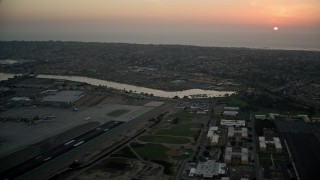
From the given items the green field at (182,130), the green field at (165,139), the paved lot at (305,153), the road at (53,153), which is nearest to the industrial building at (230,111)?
the green field at (182,130)

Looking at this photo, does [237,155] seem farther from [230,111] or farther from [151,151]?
[230,111]

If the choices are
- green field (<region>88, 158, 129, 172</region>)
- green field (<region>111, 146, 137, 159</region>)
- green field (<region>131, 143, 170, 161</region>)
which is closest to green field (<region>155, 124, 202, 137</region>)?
green field (<region>131, 143, 170, 161</region>)

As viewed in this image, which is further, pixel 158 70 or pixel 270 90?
pixel 158 70

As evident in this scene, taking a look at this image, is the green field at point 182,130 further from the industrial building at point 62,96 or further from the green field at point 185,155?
the industrial building at point 62,96

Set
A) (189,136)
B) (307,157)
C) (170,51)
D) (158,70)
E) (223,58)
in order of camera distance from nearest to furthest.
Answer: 1. (307,157)
2. (189,136)
3. (158,70)
4. (223,58)
5. (170,51)

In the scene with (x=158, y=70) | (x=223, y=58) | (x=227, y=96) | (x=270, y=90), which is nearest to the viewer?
(x=227, y=96)

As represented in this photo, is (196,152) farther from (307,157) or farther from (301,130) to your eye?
(301,130)

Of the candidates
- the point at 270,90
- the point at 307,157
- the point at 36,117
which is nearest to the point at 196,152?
the point at 307,157
